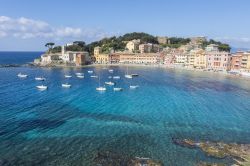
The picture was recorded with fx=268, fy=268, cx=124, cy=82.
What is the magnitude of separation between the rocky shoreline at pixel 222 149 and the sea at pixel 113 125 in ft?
3.08

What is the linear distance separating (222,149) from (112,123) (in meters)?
16.8

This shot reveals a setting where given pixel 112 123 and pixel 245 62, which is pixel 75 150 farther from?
pixel 245 62

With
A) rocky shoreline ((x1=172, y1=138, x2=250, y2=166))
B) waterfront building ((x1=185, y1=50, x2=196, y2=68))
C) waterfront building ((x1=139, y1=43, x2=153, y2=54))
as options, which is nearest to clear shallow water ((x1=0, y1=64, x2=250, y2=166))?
rocky shoreline ((x1=172, y1=138, x2=250, y2=166))

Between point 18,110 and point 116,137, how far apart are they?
22.6 metres

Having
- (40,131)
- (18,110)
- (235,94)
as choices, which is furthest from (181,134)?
(235,94)

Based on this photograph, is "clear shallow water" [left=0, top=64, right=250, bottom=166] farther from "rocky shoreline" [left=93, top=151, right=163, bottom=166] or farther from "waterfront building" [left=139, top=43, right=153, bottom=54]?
"waterfront building" [left=139, top=43, right=153, bottom=54]

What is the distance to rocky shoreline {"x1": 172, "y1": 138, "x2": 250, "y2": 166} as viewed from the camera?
1147 inches

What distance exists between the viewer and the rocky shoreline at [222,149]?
Result: 29.1 meters

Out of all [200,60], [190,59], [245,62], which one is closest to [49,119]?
[245,62]

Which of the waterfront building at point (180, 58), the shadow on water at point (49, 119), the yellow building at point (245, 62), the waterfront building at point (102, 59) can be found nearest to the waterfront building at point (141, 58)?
the waterfront building at point (102, 59)

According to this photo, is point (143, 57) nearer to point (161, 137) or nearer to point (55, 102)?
point (55, 102)

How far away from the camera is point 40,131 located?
37.2 m

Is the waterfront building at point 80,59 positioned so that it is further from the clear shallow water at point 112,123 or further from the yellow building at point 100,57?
the clear shallow water at point 112,123

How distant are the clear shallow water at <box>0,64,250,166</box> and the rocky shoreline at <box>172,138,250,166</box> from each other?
119 cm
